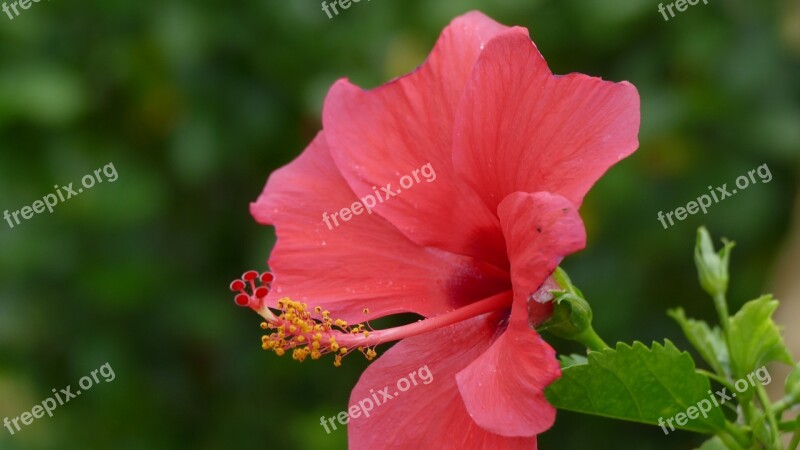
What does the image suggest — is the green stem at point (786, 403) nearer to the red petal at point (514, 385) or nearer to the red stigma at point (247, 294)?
the red petal at point (514, 385)

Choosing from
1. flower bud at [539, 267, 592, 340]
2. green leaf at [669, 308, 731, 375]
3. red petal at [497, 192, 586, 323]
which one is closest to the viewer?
red petal at [497, 192, 586, 323]

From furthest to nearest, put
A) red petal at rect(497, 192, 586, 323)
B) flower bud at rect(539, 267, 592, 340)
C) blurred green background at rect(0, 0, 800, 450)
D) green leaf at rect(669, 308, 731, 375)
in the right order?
blurred green background at rect(0, 0, 800, 450) → green leaf at rect(669, 308, 731, 375) → flower bud at rect(539, 267, 592, 340) → red petal at rect(497, 192, 586, 323)

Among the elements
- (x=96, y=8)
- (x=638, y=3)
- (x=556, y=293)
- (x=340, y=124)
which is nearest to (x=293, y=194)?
(x=340, y=124)

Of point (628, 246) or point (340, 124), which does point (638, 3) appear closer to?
point (628, 246)

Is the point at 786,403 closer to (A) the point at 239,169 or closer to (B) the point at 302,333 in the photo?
(B) the point at 302,333

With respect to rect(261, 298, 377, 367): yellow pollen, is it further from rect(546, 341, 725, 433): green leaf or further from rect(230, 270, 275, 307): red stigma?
rect(546, 341, 725, 433): green leaf

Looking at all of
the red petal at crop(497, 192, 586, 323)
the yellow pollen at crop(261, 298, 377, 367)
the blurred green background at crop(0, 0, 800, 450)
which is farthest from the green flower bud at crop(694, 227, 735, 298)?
the blurred green background at crop(0, 0, 800, 450)

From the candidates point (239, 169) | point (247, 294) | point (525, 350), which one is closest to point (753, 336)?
point (525, 350)
